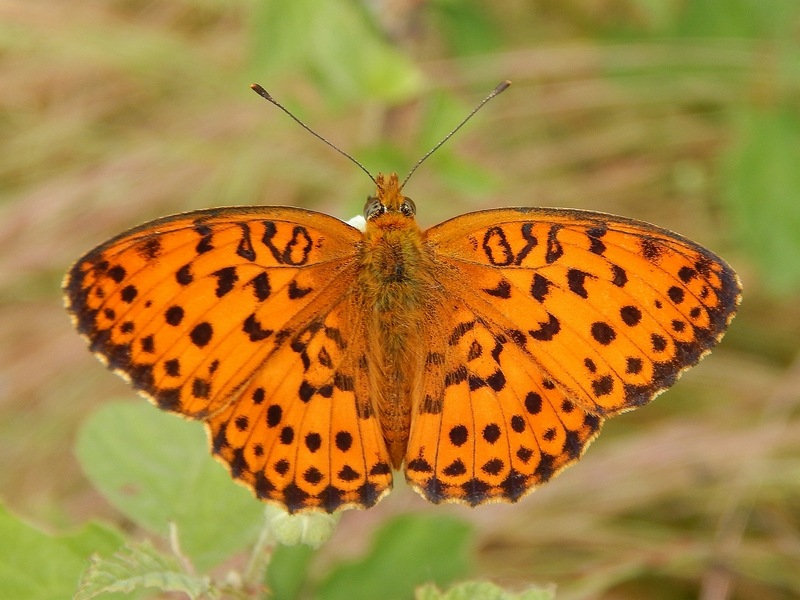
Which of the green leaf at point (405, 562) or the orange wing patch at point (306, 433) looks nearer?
the orange wing patch at point (306, 433)

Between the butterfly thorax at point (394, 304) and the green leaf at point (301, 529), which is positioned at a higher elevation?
the butterfly thorax at point (394, 304)

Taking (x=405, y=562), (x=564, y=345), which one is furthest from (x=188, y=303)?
(x=405, y=562)

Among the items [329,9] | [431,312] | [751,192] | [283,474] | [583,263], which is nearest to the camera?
[283,474]

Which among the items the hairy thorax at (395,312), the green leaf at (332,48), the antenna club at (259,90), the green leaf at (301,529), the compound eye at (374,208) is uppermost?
the green leaf at (332,48)

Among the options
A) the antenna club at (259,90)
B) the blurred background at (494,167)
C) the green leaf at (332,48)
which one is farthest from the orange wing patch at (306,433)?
the green leaf at (332,48)

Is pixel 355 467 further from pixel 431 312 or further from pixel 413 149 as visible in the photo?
pixel 413 149

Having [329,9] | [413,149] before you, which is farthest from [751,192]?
[329,9]

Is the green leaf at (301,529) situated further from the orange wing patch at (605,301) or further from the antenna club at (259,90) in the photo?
the antenna club at (259,90)
